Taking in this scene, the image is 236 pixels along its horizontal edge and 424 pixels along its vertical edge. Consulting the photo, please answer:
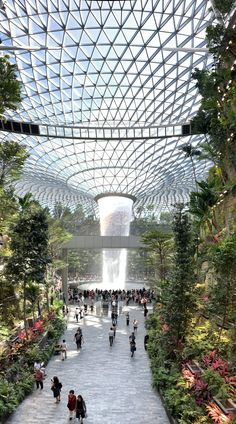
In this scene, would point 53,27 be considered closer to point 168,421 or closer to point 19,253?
point 19,253

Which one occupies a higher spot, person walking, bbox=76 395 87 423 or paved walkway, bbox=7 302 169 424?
person walking, bbox=76 395 87 423

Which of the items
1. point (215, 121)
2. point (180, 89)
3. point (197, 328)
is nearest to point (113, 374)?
point (197, 328)

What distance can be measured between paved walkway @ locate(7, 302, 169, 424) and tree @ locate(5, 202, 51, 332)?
5.56 meters

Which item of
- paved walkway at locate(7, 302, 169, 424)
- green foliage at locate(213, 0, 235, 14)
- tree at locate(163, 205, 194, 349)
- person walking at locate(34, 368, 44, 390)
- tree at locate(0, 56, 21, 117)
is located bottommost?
paved walkway at locate(7, 302, 169, 424)

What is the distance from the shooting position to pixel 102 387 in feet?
64.6

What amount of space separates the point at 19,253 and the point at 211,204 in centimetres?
1304

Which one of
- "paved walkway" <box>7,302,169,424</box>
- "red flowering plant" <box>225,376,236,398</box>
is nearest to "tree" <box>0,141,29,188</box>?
"paved walkway" <box>7,302,169,424</box>

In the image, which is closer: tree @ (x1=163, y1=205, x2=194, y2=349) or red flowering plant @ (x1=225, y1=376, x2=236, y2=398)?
red flowering plant @ (x1=225, y1=376, x2=236, y2=398)

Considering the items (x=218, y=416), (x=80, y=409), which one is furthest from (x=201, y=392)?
(x=80, y=409)

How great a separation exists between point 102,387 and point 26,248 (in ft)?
35.4

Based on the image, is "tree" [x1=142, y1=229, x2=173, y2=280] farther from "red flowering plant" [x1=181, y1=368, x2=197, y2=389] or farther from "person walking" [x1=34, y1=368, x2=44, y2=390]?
"red flowering plant" [x1=181, y1=368, x2=197, y2=389]

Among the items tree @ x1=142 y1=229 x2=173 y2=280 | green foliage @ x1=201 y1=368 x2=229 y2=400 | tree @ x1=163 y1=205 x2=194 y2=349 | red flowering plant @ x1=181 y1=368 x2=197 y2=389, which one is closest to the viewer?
green foliage @ x1=201 y1=368 x2=229 y2=400

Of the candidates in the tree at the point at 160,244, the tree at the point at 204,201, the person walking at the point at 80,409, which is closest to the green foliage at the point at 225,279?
the tree at the point at 204,201

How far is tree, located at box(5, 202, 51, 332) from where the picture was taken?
26531 mm
